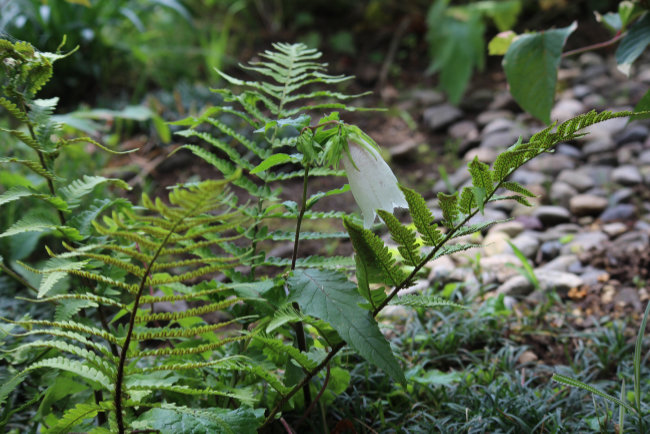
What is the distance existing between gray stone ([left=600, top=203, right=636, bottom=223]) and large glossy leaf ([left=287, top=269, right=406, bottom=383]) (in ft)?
6.02

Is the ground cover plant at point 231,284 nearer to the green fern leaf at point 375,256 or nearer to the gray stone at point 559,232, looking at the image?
the green fern leaf at point 375,256

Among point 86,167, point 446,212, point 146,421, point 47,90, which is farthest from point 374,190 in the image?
point 47,90

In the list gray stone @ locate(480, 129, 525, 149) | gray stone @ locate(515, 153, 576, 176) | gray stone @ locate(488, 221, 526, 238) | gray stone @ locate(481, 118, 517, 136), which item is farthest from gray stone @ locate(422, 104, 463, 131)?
gray stone @ locate(488, 221, 526, 238)

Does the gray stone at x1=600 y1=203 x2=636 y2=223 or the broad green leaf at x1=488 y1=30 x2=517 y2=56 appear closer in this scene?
the broad green leaf at x1=488 y1=30 x2=517 y2=56

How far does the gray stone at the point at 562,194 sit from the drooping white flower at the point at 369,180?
182 centimetres

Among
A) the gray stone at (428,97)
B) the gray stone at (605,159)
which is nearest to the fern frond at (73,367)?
the gray stone at (605,159)

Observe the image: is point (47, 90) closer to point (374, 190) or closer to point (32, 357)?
point (32, 357)

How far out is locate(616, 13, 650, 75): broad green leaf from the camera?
137 cm

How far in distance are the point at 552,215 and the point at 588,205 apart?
6.4 inches

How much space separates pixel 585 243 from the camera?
2174 mm

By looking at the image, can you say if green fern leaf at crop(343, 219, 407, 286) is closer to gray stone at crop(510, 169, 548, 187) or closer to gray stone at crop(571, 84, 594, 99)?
gray stone at crop(510, 169, 548, 187)

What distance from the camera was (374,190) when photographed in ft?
3.10

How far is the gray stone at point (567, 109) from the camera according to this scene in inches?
122

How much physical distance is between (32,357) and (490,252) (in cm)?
164
